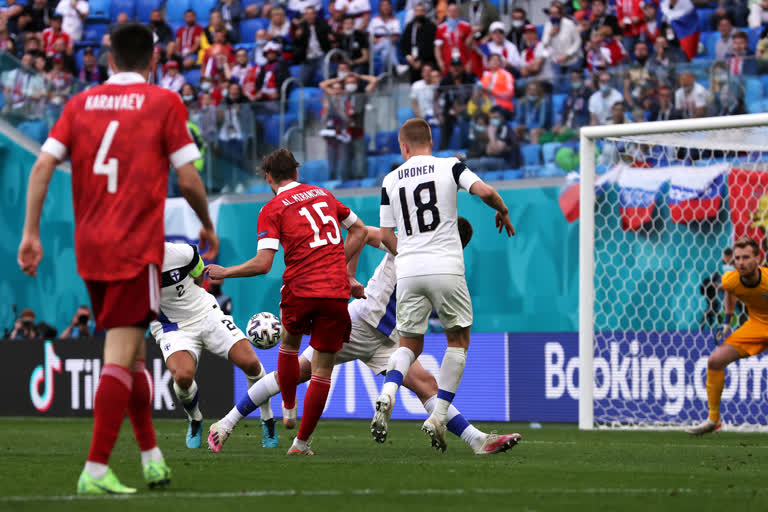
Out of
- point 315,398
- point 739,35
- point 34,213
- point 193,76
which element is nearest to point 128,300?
point 34,213

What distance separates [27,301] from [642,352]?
32.9 ft

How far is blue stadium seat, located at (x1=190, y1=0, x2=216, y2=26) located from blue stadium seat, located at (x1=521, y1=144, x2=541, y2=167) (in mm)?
8448

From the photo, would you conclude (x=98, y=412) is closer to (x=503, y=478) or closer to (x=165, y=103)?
(x=165, y=103)

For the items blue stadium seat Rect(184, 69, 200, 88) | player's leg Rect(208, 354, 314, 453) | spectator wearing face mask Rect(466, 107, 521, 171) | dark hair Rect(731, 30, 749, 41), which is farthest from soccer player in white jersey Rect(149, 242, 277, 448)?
blue stadium seat Rect(184, 69, 200, 88)

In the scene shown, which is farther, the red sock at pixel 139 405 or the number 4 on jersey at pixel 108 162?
the red sock at pixel 139 405

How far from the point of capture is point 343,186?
16.6 meters

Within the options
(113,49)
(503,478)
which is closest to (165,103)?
(113,49)

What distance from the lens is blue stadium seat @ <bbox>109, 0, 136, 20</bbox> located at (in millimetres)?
22625

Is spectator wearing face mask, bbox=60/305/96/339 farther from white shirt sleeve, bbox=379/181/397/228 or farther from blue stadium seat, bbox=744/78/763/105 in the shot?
white shirt sleeve, bbox=379/181/397/228

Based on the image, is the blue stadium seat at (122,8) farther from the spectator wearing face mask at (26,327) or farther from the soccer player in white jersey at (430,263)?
the soccer player in white jersey at (430,263)

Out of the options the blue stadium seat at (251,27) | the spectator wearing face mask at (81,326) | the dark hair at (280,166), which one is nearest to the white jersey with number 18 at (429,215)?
the dark hair at (280,166)

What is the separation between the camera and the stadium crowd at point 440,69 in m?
14.5

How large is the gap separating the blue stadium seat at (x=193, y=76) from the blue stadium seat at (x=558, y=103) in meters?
6.99

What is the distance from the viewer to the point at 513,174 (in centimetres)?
1549
